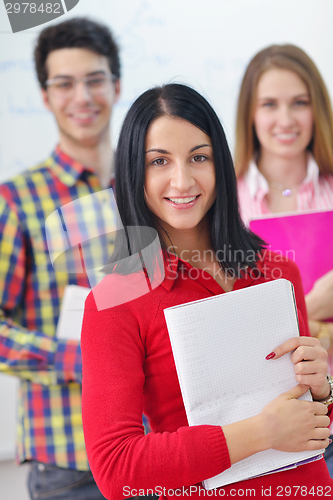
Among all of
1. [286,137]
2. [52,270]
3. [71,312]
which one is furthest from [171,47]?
[71,312]

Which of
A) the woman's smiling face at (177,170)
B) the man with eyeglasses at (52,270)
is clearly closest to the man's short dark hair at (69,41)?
the man with eyeglasses at (52,270)

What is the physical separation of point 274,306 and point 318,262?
70cm

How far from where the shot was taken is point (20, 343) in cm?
112

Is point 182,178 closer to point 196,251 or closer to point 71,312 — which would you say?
point 196,251

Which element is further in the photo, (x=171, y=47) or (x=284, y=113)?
(x=171, y=47)

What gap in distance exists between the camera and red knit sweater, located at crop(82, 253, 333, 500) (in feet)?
1.88

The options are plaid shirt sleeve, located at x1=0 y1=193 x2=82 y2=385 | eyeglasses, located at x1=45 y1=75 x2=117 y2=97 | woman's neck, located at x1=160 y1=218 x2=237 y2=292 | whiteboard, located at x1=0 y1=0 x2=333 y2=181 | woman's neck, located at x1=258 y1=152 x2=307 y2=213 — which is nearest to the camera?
woman's neck, located at x1=160 y1=218 x2=237 y2=292

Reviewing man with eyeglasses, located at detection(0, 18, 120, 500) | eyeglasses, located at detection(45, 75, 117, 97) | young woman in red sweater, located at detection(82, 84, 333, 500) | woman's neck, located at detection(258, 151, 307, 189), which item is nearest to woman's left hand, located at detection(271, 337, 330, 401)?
young woman in red sweater, located at detection(82, 84, 333, 500)

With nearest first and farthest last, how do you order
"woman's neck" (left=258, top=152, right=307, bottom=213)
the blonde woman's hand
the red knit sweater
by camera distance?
the red knit sweater → the blonde woman's hand → "woman's neck" (left=258, top=152, right=307, bottom=213)

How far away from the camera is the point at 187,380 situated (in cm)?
59

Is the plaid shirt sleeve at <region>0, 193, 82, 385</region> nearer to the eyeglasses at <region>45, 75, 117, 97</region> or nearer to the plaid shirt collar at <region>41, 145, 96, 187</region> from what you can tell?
the plaid shirt collar at <region>41, 145, 96, 187</region>

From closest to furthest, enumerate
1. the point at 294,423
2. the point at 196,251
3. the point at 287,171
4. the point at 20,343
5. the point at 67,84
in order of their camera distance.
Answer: the point at 294,423 < the point at 196,251 < the point at 20,343 < the point at 67,84 < the point at 287,171

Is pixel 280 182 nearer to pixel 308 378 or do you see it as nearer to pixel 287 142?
pixel 287 142

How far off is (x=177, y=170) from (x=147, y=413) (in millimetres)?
397
